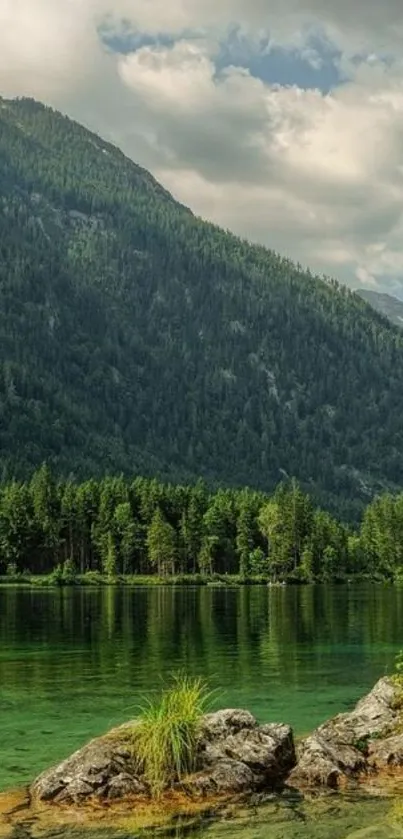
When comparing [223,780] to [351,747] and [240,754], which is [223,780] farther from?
[351,747]

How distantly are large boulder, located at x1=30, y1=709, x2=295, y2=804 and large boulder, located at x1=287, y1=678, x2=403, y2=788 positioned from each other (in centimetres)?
81

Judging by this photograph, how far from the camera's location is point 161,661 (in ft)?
226

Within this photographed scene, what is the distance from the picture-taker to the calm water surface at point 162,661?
148ft

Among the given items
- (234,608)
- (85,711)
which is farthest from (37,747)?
(234,608)

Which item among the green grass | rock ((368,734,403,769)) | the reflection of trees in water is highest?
the green grass

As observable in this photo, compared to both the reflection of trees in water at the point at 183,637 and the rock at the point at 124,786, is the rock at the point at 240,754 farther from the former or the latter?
the reflection of trees in water at the point at 183,637

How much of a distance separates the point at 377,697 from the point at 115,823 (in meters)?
Answer: 15.6

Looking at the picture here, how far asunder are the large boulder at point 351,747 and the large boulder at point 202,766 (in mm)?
810

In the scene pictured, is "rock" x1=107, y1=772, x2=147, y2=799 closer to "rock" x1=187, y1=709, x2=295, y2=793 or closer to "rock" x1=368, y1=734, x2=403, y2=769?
"rock" x1=187, y1=709, x2=295, y2=793

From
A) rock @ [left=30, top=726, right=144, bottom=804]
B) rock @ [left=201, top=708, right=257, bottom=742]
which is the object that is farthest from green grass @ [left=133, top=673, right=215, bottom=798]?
rock @ [left=201, top=708, right=257, bottom=742]

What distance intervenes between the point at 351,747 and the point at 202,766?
627 cm

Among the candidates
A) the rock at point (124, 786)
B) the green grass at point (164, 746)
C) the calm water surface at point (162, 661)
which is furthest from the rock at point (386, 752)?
the rock at point (124, 786)

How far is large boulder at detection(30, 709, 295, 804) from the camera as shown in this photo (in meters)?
29.4

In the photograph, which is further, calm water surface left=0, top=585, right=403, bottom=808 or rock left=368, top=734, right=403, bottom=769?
calm water surface left=0, top=585, right=403, bottom=808
